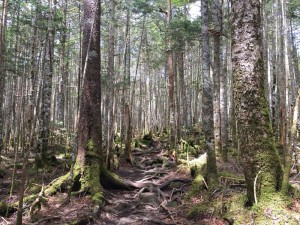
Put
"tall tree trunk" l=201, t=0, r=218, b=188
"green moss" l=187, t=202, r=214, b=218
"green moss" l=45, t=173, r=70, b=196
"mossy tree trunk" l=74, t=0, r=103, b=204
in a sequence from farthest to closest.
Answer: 1. "tall tree trunk" l=201, t=0, r=218, b=188
2. "mossy tree trunk" l=74, t=0, r=103, b=204
3. "green moss" l=45, t=173, r=70, b=196
4. "green moss" l=187, t=202, r=214, b=218

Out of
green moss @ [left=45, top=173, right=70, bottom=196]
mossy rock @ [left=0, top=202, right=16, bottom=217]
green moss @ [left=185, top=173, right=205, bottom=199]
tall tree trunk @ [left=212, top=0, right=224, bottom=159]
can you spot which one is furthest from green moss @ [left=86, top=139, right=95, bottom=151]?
tall tree trunk @ [left=212, top=0, right=224, bottom=159]

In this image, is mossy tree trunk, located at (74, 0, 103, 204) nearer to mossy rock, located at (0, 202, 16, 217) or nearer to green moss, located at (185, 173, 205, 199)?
mossy rock, located at (0, 202, 16, 217)

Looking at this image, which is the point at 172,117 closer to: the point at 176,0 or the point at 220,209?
the point at 176,0

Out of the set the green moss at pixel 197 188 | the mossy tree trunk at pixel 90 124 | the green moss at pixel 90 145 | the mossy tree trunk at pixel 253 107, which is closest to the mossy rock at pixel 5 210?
the mossy tree trunk at pixel 90 124

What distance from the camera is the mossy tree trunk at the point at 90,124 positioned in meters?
6.77

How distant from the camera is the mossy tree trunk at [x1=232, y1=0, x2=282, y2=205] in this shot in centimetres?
420

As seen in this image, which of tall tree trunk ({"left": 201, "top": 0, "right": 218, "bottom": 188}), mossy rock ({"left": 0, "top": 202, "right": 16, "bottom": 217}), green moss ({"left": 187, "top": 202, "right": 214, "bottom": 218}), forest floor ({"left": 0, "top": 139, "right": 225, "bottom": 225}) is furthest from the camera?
tall tree trunk ({"left": 201, "top": 0, "right": 218, "bottom": 188})

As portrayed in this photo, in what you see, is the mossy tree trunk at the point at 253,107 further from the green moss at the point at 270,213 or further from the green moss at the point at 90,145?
the green moss at the point at 90,145

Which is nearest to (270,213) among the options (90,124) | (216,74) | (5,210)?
(90,124)

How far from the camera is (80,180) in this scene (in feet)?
22.1

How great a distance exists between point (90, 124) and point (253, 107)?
13.9ft

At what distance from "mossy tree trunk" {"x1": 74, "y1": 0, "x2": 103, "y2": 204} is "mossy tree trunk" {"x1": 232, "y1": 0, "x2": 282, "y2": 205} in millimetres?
3585

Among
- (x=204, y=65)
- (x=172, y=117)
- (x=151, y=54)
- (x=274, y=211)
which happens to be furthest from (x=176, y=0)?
(x=151, y=54)

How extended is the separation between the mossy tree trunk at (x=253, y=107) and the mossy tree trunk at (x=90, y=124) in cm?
359
